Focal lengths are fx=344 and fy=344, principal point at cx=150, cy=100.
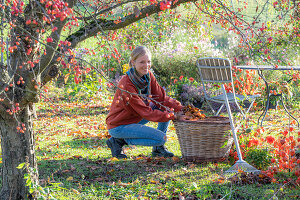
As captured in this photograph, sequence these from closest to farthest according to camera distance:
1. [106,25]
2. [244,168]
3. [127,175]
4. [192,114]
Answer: [106,25] < [244,168] < [127,175] < [192,114]

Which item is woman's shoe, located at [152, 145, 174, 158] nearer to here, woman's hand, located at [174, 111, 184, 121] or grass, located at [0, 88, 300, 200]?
grass, located at [0, 88, 300, 200]

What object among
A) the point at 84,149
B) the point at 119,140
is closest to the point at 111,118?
the point at 119,140

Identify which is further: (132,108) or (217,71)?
(132,108)

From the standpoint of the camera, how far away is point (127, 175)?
3.43 meters

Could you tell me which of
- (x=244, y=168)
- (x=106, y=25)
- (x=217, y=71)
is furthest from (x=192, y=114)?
(x=106, y=25)

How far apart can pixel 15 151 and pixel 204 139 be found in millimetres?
1845

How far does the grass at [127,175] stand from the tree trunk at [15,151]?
240 millimetres

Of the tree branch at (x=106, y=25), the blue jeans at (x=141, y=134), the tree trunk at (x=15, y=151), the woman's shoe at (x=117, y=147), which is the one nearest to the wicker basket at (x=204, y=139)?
the blue jeans at (x=141, y=134)

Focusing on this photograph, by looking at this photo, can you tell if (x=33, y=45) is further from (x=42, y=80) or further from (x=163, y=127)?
(x=163, y=127)

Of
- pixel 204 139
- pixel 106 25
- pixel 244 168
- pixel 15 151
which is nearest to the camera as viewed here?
pixel 15 151

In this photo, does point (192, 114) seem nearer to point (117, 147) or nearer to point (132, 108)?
point (132, 108)

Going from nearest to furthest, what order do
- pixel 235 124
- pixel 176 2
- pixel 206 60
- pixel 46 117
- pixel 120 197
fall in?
pixel 120 197, pixel 176 2, pixel 235 124, pixel 206 60, pixel 46 117

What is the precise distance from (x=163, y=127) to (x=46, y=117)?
3.97 m

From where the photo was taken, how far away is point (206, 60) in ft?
14.3
